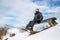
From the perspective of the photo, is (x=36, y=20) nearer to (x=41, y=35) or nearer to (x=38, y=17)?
(x=38, y=17)

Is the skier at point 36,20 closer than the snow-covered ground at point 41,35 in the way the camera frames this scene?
No

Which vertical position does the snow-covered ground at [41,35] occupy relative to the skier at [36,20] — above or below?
below

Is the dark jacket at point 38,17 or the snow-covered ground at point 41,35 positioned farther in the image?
the dark jacket at point 38,17

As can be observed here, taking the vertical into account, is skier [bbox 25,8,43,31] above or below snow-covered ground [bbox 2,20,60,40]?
above

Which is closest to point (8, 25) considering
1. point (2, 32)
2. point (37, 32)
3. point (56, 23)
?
point (2, 32)

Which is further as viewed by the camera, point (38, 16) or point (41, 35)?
point (38, 16)

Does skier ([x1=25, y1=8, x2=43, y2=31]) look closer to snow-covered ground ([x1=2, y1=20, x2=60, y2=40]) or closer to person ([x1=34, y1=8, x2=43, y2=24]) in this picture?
person ([x1=34, y1=8, x2=43, y2=24])

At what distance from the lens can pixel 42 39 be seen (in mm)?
4953

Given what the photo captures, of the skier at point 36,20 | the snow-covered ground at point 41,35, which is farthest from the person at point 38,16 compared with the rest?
the snow-covered ground at point 41,35

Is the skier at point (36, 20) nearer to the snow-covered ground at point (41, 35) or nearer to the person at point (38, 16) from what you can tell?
the person at point (38, 16)

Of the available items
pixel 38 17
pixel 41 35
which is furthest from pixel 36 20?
pixel 41 35

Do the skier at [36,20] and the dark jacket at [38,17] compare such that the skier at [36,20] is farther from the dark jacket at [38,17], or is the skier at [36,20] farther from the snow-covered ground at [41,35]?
the snow-covered ground at [41,35]

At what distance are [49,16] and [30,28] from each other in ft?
1.49

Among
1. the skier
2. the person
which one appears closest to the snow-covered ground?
the skier
